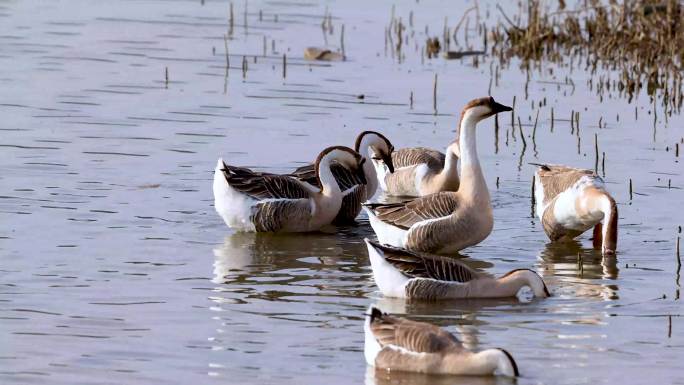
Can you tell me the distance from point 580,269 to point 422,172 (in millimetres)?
3778

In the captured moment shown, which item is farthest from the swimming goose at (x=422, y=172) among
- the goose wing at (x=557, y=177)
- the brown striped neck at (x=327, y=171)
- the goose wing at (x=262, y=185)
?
the goose wing at (x=262, y=185)

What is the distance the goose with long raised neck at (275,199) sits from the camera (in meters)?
13.4

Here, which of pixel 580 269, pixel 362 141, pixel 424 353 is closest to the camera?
pixel 424 353

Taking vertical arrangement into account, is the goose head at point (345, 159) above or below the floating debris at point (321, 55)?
below

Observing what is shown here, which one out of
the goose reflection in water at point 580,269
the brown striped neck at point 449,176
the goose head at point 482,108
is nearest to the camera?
the goose reflection in water at point 580,269

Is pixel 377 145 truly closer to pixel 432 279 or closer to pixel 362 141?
pixel 362 141

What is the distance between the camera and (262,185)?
44.8 ft

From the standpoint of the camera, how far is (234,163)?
1599 cm

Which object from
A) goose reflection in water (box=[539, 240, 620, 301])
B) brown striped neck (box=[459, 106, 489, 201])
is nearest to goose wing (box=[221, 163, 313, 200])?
brown striped neck (box=[459, 106, 489, 201])

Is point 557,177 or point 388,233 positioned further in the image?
point 557,177

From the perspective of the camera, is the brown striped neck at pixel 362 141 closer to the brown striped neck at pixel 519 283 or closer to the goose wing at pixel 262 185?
the goose wing at pixel 262 185

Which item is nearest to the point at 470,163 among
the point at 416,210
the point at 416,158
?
the point at 416,210

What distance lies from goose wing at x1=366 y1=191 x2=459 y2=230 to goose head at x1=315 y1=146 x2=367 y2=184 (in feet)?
3.99

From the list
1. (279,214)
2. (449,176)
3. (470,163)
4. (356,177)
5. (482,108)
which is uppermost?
(482,108)
